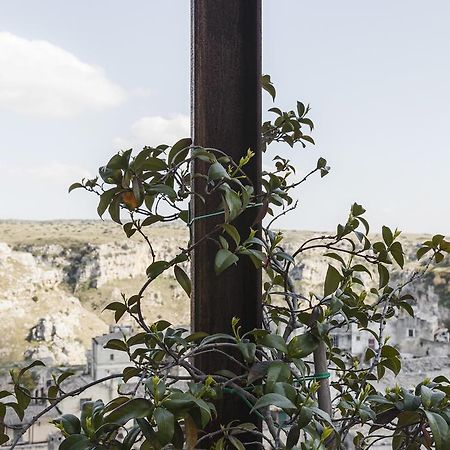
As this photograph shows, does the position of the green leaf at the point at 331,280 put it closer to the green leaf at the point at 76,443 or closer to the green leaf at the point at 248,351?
the green leaf at the point at 248,351

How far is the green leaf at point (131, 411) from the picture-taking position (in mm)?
663

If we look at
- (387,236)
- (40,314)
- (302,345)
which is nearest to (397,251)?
(387,236)

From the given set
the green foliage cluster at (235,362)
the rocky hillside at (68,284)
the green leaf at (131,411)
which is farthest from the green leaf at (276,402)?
the rocky hillside at (68,284)

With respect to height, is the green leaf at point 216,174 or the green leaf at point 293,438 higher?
the green leaf at point 216,174

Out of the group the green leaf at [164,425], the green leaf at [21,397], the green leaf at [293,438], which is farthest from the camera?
the green leaf at [21,397]

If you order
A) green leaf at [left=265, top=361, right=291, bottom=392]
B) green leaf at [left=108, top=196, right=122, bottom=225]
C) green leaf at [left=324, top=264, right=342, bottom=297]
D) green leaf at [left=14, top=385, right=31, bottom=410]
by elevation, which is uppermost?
green leaf at [left=108, top=196, right=122, bottom=225]

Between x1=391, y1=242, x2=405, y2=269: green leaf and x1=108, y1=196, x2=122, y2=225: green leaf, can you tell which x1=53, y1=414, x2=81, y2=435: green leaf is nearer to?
x1=108, y1=196, x2=122, y2=225: green leaf

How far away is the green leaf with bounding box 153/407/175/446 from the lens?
0.64 metres

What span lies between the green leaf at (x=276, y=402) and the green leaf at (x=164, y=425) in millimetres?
100

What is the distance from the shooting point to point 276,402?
686mm

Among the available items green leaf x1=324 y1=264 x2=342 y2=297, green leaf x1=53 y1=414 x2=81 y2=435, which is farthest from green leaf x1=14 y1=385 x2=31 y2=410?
green leaf x1=324 y1=264 x2=342 y2=297

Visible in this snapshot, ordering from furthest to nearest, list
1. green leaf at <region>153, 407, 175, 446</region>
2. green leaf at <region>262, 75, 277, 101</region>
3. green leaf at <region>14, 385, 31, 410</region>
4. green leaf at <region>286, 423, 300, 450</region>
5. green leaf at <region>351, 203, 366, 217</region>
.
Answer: green leaf at <region>262, 75, 277, 101</region> < green leaf at <region>351, 203, 366, 217</region> < green leaf at <region>14, 385, 31, 410</region> < green leaf at <region>286, 423, 300, 450</region> < green leaf at <region>153, 407, 175, 446</region>

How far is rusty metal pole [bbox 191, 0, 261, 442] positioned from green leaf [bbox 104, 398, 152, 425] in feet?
1.13

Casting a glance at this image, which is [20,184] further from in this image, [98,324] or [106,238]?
[98,324]
